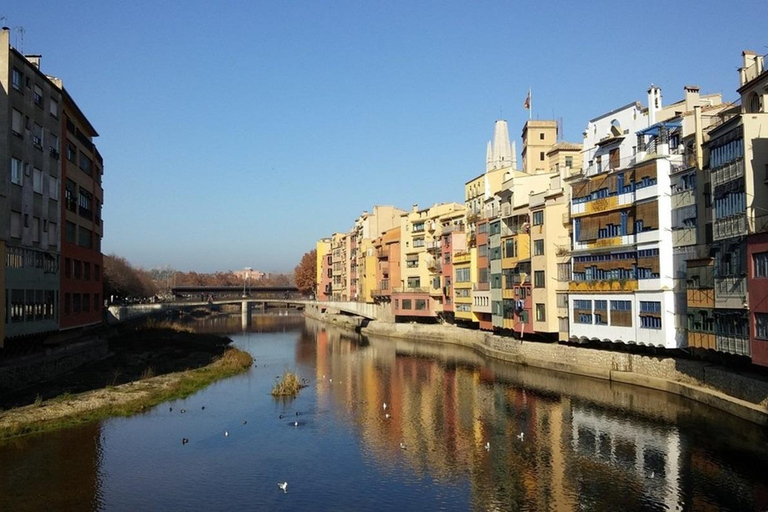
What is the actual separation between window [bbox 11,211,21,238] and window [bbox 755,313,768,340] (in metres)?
39.9

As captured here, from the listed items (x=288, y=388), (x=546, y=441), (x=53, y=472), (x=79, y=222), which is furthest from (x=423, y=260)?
(x=53, y=472)

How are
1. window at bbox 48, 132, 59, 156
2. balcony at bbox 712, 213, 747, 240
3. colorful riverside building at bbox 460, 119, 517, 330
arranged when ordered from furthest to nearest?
colorful riverside building at bbox 460, 119, 517, 330, window at bbox 48, 132, 59, 156, balcony at bbox 712, 213, 747, 240

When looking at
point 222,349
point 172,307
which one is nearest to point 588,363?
point 222,349

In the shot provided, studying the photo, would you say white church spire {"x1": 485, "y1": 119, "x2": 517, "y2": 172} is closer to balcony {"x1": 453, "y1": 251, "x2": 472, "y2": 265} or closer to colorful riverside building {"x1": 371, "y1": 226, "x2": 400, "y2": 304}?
colorful riverside building {"x1": 371, "y1": 226, "x2": 400, "y2": 304}

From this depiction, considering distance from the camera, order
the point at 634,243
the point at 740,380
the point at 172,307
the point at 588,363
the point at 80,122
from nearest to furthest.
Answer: the point at 740,380
the point at 634,243
the point at 588,363
the point at 80,122
the point at 172,307

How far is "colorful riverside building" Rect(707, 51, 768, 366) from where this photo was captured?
31891mm

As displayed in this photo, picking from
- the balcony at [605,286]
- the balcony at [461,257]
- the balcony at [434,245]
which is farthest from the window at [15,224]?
the balcony at [434,245]

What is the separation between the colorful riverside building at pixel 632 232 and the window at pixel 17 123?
38386 millimetres

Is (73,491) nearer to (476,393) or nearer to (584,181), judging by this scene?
(476,393)

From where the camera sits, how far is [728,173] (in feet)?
114

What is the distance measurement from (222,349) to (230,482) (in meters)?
46.6

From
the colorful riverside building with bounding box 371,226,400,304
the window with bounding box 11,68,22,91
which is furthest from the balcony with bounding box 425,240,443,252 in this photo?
the window with bounding box 11,68,22,91

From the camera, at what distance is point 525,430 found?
3478cm

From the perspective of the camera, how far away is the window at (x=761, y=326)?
103 ft
